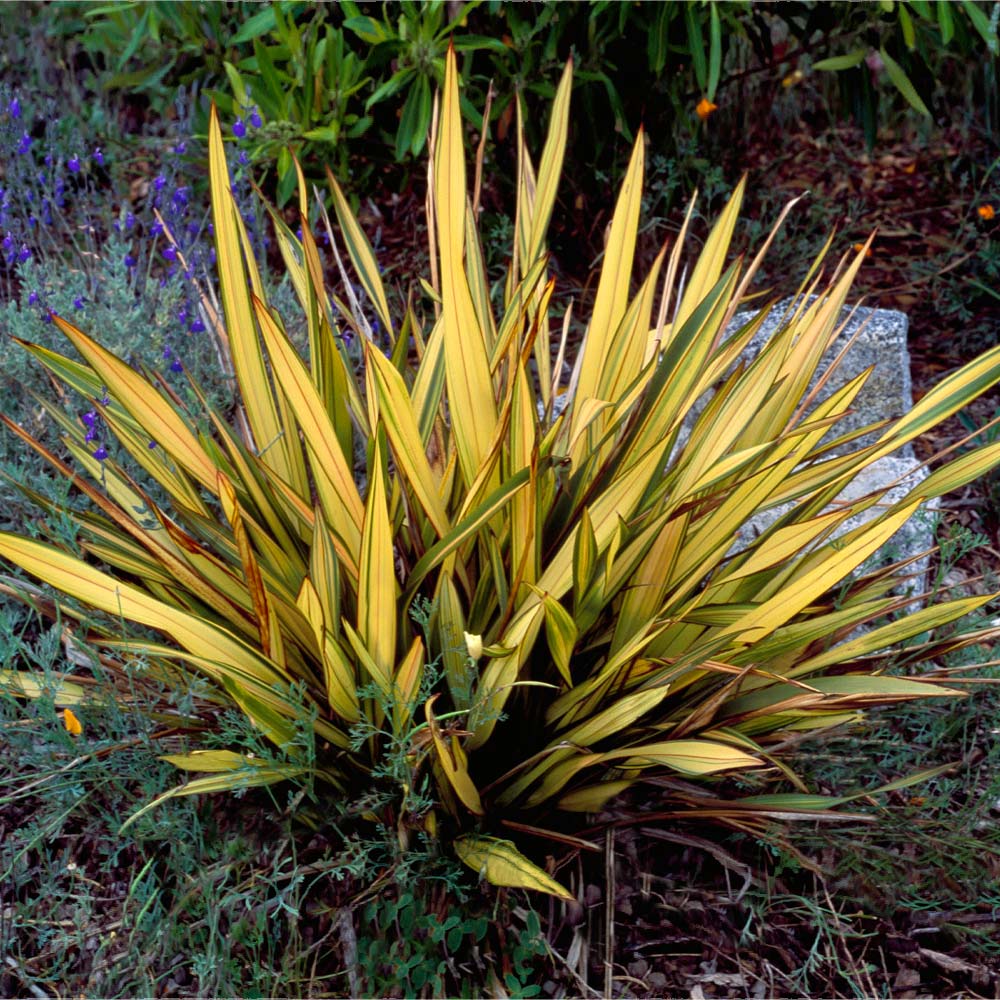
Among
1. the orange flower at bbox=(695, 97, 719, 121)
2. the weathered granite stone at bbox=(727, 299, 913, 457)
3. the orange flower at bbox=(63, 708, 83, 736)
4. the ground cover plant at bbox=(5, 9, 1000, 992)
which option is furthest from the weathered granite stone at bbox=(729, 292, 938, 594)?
the orange flower at bbox=(63, 708, 83, 736)

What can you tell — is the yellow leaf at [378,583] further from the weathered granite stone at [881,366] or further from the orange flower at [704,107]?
the orange flower at [704,107]

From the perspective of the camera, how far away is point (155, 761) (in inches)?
65.2

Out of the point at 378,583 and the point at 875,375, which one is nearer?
the point at 378,583

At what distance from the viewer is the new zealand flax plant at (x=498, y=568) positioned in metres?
1.46

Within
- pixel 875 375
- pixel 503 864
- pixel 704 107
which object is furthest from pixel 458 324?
pixel 704 107

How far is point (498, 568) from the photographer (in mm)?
1567

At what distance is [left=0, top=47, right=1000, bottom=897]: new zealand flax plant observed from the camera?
57.5 inches

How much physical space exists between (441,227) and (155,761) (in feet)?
2.96

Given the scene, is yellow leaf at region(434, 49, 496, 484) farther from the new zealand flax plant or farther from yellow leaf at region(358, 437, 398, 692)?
yellow leaf at region(358, 437, 398, 692)

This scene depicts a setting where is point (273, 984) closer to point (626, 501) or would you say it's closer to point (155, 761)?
point (155, 761)

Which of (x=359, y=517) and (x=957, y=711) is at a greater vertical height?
(x=359, y=517)

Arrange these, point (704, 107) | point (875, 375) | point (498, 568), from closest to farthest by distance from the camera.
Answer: point (498, 568)
point (875, 375)
point (704, 107)

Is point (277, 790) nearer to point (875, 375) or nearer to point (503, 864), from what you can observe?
point (503, 864)

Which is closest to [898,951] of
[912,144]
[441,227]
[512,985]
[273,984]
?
[512,985]
